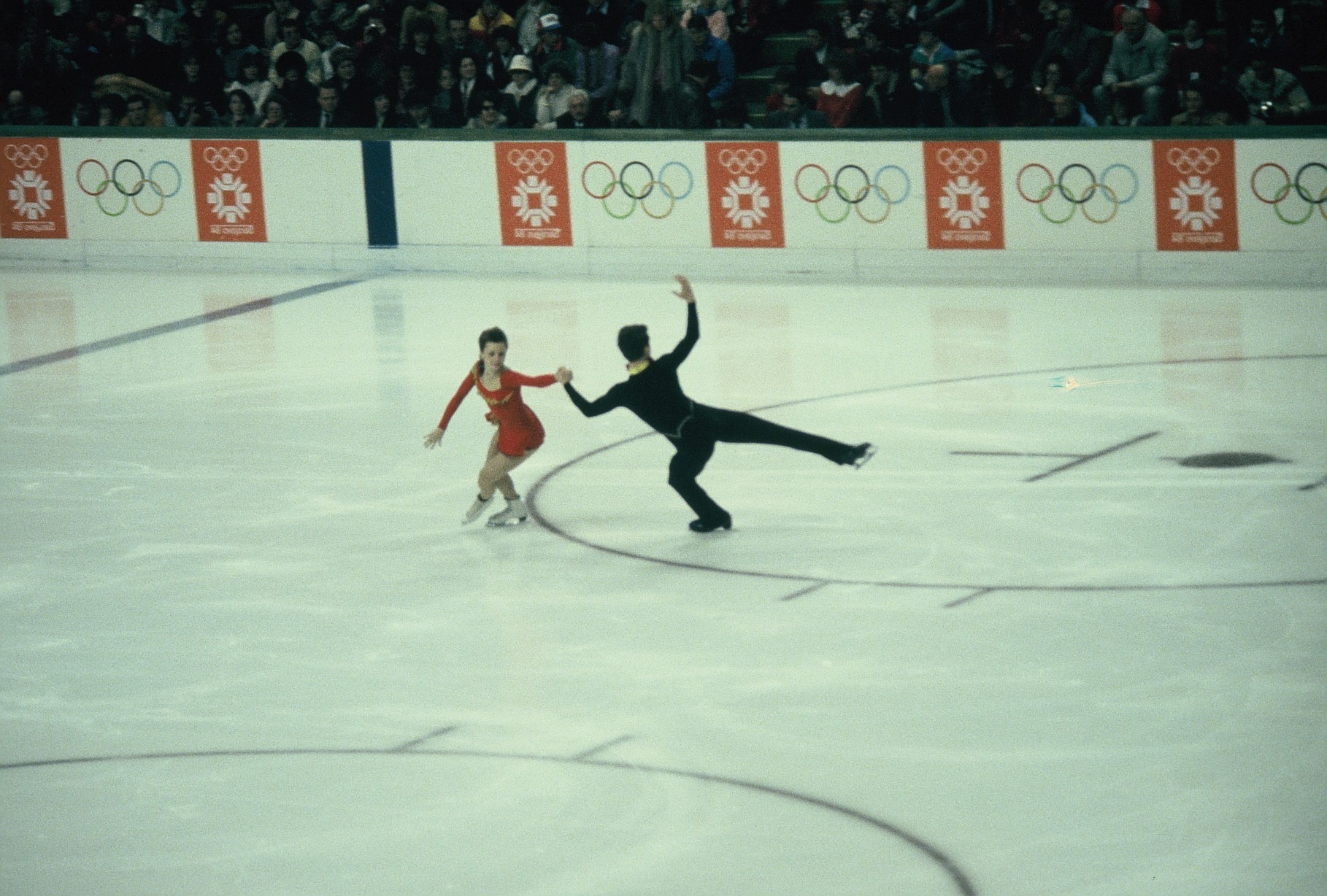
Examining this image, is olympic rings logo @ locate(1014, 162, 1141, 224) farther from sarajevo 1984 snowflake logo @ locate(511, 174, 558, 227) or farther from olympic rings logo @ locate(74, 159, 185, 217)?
olympic rings logo @ locate(74, 159, 185, 217)

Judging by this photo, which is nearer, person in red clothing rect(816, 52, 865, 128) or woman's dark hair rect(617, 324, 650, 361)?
woman's dark hair rect(617, 324, 650, 361)

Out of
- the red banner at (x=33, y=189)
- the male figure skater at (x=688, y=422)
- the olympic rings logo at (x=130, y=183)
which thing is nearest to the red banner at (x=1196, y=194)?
the male figure skater at (x=688, y=422)

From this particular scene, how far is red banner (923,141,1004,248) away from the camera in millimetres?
18906

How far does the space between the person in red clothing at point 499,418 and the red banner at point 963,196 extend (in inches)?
366

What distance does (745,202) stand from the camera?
20062 millimetres

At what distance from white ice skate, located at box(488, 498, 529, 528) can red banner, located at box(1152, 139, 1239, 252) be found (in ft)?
30.6

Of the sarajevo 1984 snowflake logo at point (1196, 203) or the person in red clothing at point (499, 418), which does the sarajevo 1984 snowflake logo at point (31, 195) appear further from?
the person in red clothing at point (499, 418)

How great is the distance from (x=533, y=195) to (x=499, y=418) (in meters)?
10.7

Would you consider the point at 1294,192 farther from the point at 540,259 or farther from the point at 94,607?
the point at 94,607

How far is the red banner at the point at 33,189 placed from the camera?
75.9 feet

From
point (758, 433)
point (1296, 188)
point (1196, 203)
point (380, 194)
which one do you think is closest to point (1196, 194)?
point (1196, 203)

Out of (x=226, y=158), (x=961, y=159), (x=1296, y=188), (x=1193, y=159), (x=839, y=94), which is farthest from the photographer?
(x=226, y=158)

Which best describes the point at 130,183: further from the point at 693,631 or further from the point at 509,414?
the point at 693,631

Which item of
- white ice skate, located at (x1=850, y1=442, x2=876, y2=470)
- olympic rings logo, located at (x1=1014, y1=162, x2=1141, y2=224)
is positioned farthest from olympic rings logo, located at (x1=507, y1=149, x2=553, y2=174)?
white ice skate, located at (x1=850, y1=442, x2=876, y2=470)
